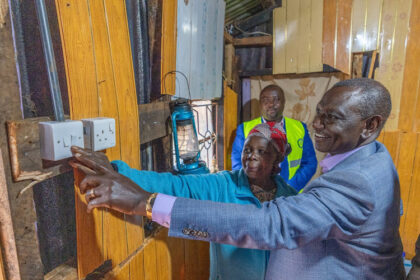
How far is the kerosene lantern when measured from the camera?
190cm

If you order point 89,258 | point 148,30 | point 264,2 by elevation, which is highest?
point 264,2

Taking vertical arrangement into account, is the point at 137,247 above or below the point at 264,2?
below

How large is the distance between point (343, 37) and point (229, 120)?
2.20 metres

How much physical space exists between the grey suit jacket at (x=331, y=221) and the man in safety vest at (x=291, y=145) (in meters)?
1.77

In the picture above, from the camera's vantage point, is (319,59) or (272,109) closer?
(272,109)

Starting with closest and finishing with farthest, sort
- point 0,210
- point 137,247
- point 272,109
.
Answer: point 0,210
point 137,247
point 272,109

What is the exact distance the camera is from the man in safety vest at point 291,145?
116 inches

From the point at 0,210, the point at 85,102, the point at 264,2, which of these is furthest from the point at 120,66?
the point at 264,2

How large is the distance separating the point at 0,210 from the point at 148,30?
54.7 inches

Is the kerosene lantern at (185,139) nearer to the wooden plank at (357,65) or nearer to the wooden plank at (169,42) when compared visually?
the wooden plank at (169,42)

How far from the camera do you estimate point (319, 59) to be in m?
3.97

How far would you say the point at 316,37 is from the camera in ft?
12.9

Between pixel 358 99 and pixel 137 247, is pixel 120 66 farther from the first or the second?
pixel 358 99

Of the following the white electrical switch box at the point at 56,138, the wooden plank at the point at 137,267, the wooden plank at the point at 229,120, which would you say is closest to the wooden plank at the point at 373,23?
the wooden plank at the point at 229,120
